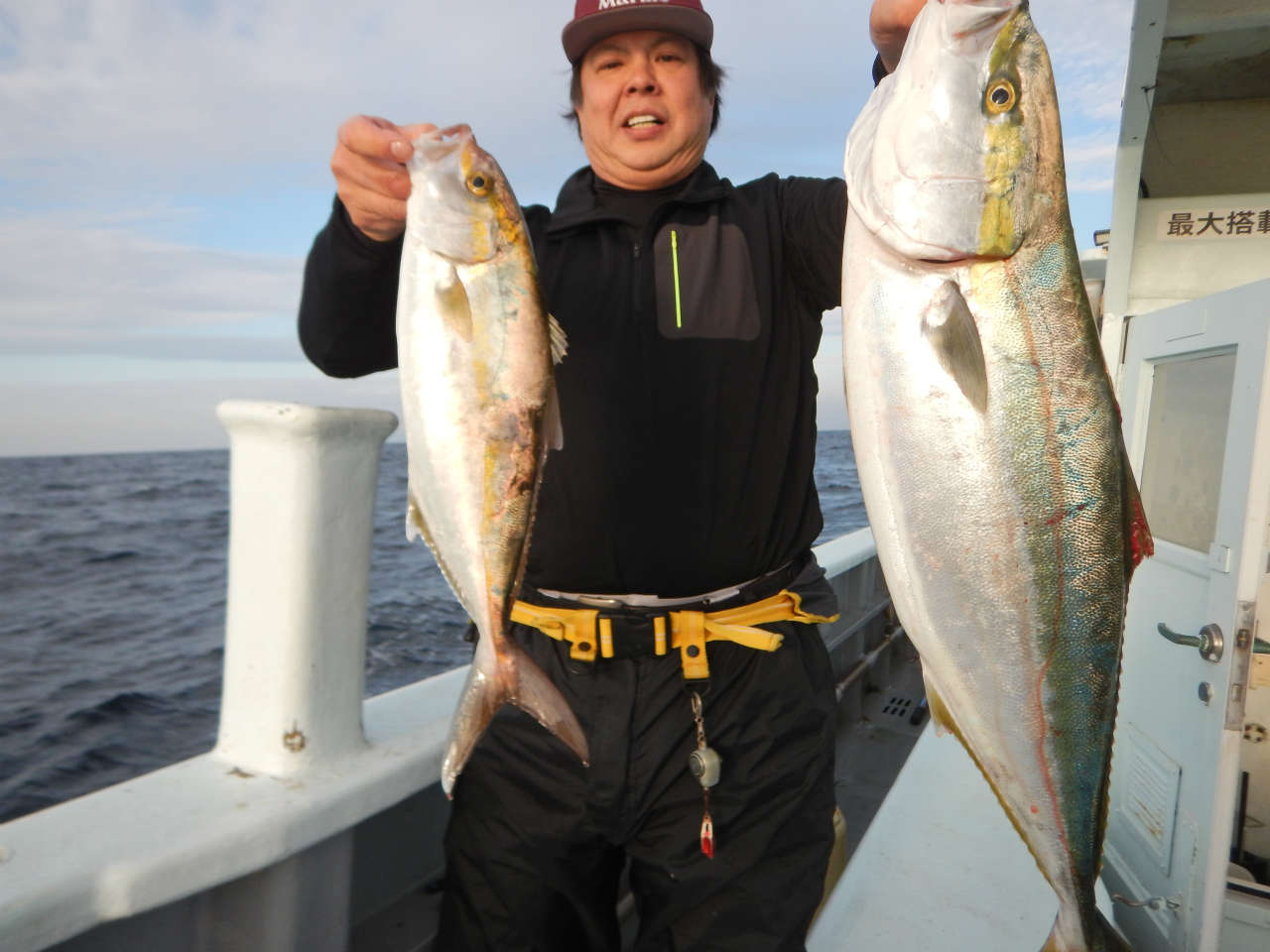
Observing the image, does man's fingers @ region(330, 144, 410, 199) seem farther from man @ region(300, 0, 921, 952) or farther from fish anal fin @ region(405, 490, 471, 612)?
fish anal fin @ region(405, 490, 471, 612)

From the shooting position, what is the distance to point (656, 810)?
203cm

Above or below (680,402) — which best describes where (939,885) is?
below

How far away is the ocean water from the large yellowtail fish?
2099 mm

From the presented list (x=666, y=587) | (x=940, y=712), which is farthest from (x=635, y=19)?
(x=940, y=712)

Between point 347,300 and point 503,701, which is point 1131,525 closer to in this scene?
point 503,701

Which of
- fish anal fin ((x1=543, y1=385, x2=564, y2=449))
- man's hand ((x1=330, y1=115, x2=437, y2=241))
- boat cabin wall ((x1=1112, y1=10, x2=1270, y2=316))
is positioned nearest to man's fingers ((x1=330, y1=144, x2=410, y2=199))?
man's hand ((x1=330, y1=115, x2=437, y2=241))

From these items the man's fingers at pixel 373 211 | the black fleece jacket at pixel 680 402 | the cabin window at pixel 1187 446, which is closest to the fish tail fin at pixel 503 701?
the black fleece jacket at pixel 680 402

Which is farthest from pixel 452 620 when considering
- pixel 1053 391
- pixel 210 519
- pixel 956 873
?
pixel 210 519

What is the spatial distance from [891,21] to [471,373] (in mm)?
1136

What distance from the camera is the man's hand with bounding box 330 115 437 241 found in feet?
5.23

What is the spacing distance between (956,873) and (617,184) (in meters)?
2.57

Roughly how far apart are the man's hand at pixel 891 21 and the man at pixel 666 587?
127mm

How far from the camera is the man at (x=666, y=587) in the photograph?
201 cm

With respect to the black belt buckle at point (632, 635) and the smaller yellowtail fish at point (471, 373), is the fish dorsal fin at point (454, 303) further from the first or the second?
the black belt buckle at point (632, 635)
